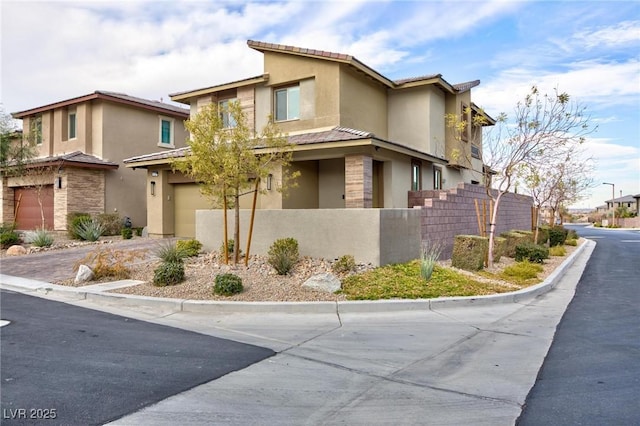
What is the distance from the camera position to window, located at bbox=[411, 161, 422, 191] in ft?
55.3

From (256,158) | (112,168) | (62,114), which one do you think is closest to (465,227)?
(256,158)

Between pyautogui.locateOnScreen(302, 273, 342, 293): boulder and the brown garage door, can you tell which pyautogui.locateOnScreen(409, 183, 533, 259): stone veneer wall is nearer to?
pyautogui.locateOnScreen(302, 273, 342, 293): boulder

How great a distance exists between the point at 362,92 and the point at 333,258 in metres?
7.94

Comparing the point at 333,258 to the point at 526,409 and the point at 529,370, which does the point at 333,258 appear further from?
the point at 526,409

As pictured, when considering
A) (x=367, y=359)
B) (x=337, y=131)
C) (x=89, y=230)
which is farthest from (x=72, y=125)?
(x=367, y=359)

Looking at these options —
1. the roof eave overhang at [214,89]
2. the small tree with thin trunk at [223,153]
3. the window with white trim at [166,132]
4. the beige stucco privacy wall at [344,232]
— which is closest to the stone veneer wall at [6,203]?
the window with white trim at [166,132]

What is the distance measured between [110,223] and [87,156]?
3.68 metres

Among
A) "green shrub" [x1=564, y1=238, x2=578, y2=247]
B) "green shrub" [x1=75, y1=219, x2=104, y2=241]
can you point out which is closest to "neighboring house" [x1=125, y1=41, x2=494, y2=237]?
"green shrub" [x1=75, y1=219, x2=104, y2=241]

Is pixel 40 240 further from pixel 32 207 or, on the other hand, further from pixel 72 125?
pixel 72 125

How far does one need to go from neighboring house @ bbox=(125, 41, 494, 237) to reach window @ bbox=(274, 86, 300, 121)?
0.04m

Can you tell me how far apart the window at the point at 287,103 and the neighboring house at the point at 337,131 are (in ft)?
0.13

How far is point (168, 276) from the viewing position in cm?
974

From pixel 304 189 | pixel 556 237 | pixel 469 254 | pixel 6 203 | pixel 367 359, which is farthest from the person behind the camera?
pixel 6 203

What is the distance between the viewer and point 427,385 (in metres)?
4.81
